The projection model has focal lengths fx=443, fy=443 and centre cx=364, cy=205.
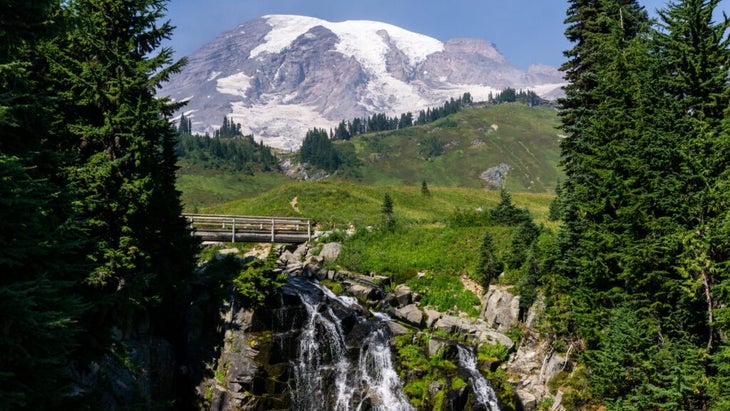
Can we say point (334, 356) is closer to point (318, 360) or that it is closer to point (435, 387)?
point (318, 360)

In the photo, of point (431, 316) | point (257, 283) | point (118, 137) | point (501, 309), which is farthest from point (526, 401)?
point (118, 137)

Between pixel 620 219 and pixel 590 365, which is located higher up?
pixel 620 219

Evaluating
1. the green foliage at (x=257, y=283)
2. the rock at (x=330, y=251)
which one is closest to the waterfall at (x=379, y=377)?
the green foliage at (x=257, y=283)

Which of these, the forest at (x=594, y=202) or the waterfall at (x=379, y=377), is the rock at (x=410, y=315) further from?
the forest at (x=594, y=202)

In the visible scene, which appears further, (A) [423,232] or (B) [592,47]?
→ (A) [423,232]

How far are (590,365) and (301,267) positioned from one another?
21854 millimetres

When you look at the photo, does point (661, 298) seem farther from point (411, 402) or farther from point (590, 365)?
point (411, 402)

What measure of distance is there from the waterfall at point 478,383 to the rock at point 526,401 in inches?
53.8

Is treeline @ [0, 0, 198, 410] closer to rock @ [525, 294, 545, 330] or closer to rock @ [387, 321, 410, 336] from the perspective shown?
rock @ [387, 321, 410, 336]

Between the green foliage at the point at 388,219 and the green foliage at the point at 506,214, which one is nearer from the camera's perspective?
the green foliage at the point at 506,214

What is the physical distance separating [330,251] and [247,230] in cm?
751

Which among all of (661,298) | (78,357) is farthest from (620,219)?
(78,357)

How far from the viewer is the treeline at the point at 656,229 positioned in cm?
1644

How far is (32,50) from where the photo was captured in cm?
1830
